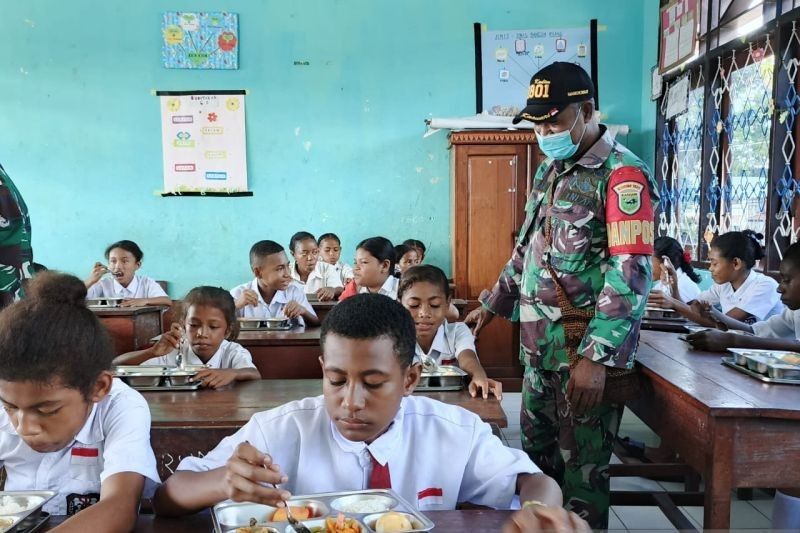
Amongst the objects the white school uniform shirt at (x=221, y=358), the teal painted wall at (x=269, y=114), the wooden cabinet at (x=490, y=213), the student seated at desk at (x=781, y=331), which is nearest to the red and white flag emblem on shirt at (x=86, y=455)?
the white school uniform shirt at (x=221, y=358)

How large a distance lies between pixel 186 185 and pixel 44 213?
134 centimetres

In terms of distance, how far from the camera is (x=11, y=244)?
7.30 ft

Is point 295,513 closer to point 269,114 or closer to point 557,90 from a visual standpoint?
point 557,90

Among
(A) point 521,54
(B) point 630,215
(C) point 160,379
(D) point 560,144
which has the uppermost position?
(A) point 521,54

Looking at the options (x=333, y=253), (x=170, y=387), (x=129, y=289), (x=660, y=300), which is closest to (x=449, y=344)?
(x=170, y=387)

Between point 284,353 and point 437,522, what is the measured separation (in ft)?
6.94

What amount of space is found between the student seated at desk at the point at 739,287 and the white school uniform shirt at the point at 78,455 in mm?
2616

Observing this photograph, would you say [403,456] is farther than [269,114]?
No

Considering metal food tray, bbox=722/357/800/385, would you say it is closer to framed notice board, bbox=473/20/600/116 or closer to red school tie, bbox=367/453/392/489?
red school tie, bbox=367/453/392/489

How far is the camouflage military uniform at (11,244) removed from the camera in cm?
218

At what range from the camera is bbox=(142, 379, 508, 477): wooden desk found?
69.2 inches

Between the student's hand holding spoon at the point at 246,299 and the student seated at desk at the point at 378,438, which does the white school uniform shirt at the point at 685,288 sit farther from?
the student seated at desk at the point at 378,438

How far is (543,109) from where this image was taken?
2.04 m

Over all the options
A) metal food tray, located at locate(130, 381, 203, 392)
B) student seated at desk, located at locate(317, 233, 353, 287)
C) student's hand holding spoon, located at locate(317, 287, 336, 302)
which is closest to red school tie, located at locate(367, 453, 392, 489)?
metal food tray, located at locate(130, 381, 203, 392)
